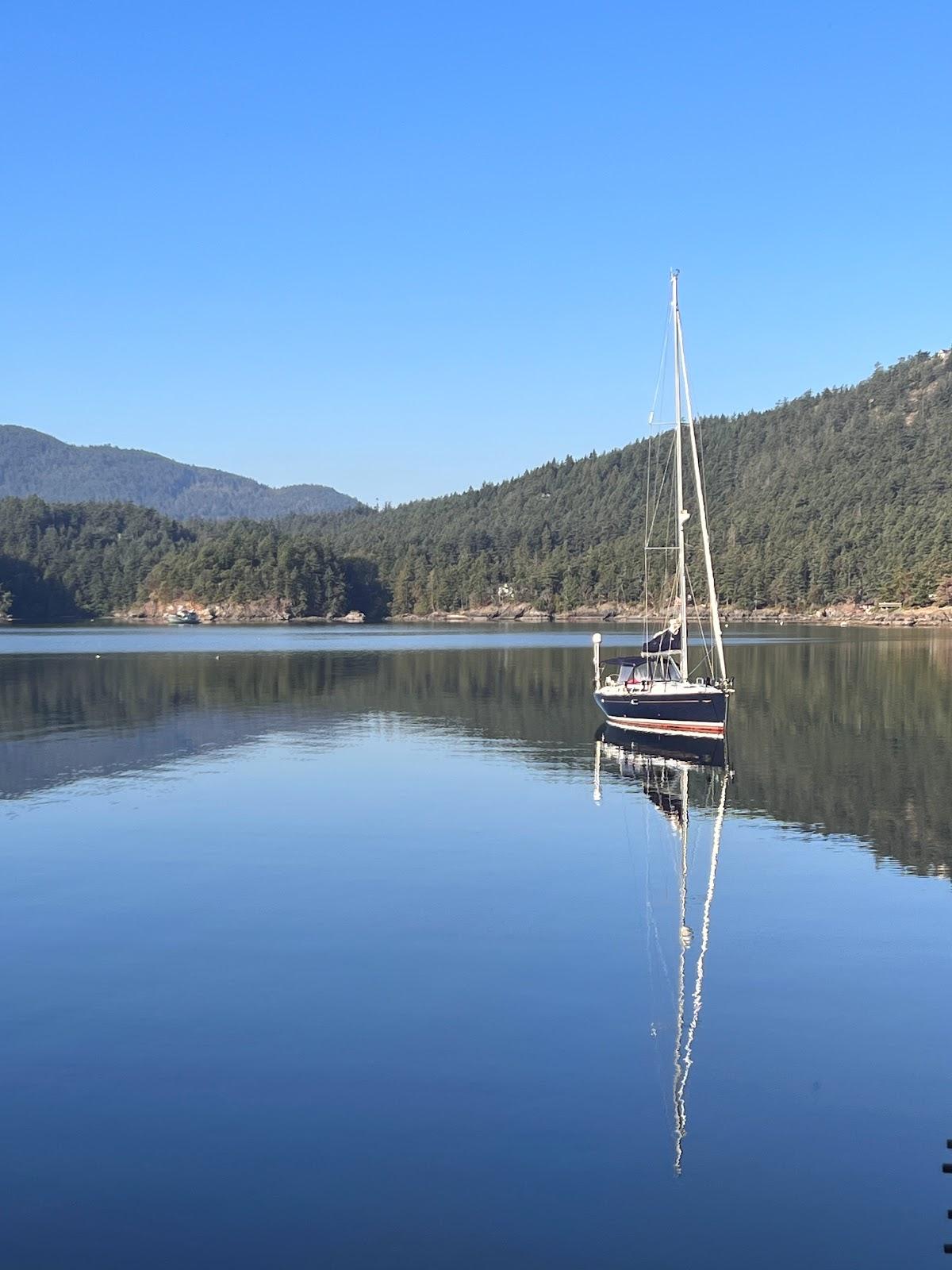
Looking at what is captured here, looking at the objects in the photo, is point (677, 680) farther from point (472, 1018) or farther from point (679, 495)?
point (472, 1018)

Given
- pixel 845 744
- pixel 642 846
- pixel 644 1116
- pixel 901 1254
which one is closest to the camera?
pixel 901 1254

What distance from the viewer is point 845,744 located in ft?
159

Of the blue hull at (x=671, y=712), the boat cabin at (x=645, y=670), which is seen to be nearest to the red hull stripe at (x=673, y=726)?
the blue hull at (x=671, y=712)

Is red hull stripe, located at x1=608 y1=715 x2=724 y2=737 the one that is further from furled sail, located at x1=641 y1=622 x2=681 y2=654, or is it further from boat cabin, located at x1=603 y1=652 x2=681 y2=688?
furled sail, located at x1=641 y1=622 x2=681 y2=654

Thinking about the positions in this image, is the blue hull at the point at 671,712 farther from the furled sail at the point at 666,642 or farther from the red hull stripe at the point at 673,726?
the furled sail at the point at 666,642

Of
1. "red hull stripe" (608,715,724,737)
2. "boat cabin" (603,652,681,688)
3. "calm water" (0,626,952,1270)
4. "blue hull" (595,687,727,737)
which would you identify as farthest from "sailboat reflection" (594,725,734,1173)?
"boat cabin" (603,652,681,688)

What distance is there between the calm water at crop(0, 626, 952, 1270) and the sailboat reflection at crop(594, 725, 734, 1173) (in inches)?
6.0

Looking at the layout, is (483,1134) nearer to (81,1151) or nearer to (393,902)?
(81,1151)

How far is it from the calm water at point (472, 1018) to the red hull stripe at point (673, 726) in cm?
641

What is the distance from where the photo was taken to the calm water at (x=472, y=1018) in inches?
515


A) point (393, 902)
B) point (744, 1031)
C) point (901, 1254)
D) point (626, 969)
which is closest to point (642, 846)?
point (393, 902)

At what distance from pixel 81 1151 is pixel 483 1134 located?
178 inches

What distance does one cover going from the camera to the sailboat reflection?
17359 millimetres

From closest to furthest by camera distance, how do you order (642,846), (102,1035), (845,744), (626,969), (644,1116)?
1. (644,1116)
2. (102,1035)
3. (626,969)
4. (642,846)
5. (845,744)
